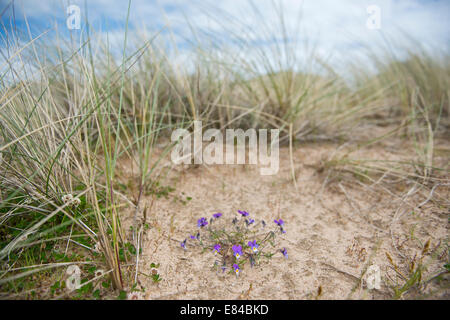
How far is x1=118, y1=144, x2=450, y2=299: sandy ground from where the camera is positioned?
3.38ft

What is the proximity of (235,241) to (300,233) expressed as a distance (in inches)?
14.4

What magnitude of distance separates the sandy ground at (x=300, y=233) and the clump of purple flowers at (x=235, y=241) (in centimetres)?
4

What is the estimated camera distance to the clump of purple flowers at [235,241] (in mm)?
1149

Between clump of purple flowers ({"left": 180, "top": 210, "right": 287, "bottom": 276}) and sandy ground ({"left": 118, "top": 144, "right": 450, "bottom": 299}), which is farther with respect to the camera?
clump of purple flowers ({"left": 180, "top": 210, "right": 287, "bottom": 276})

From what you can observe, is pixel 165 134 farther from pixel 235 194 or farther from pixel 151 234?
pixel 151 234

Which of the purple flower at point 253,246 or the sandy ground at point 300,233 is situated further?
the purple flower at point 253,246

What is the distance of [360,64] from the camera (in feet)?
12.5

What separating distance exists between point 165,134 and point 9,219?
3.98 feet

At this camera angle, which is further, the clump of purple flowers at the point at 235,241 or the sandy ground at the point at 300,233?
the clump of purple flowers at the point at 235,241

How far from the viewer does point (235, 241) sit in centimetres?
127

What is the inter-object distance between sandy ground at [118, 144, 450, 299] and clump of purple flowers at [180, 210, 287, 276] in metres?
0.04

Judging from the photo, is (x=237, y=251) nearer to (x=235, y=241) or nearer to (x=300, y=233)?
(x=235, y=241)

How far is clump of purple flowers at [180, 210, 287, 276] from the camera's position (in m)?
1.15

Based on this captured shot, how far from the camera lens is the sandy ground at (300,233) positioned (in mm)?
1031
